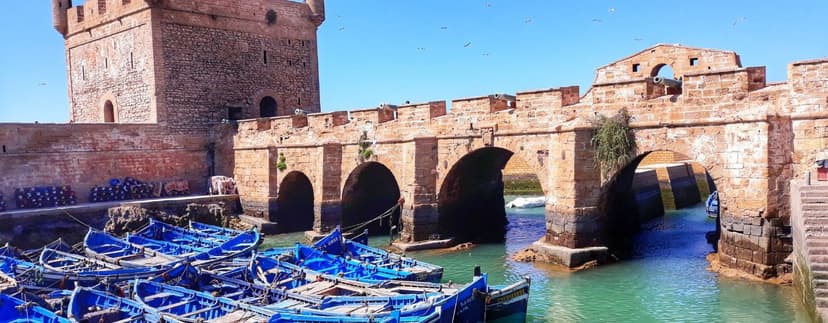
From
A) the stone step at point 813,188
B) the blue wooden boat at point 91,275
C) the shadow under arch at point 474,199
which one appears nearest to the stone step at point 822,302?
the stone step at point 813,188

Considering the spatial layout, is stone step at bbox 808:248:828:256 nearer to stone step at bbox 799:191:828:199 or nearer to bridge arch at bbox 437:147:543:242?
stone step at bbox 799:191:828:199

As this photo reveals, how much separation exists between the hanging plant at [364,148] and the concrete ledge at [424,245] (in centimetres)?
299

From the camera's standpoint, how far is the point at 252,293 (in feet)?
37.9

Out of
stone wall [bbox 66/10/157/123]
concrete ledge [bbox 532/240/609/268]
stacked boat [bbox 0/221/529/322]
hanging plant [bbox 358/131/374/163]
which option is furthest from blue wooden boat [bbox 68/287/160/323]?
stone wall [bbox 66/10/157/123]

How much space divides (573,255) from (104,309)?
920 cm

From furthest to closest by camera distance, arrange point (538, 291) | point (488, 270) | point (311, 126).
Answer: point (311, 126) < point (488, 270) < point (538, 291)

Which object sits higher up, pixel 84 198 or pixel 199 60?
pixel 199 60

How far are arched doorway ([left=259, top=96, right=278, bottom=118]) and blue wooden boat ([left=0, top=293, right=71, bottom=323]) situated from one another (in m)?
17.7

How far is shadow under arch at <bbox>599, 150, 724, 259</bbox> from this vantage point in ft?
49.4

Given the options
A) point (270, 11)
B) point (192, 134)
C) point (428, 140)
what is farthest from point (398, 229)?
point (270, 11)

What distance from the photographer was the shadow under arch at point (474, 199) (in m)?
18.1

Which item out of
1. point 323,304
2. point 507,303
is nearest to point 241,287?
point 323,304

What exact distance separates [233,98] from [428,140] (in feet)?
38.6

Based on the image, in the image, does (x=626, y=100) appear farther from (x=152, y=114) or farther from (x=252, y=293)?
(x=152, y=114)
